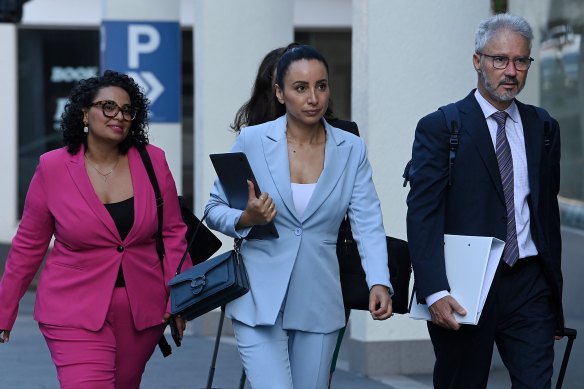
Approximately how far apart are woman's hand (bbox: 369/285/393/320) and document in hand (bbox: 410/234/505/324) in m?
0.25

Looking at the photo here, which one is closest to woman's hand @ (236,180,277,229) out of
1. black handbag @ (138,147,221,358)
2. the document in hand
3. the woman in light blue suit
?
the woman in light blue suit

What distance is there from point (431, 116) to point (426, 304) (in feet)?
2.41

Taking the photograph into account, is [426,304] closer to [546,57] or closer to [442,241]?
[442,241]

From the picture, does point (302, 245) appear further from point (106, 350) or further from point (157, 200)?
point (106, 350)

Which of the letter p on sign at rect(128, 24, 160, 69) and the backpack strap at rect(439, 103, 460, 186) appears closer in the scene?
the backpack strap at rect(439, 103, 460, 186)

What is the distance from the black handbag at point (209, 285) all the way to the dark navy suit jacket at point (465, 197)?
674 millimetres

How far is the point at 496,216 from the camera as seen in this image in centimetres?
558

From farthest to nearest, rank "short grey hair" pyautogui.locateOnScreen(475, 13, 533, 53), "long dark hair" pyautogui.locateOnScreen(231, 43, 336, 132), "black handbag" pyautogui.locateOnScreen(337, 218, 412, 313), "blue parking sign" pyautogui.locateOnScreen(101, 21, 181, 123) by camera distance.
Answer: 1. "blue parking sign" pyautogui.locateOnScreen(101, 21, 181, 123)
2. "long dark hair" pyautogui.locateOnScreen(231, 43, 336, 132)
3. "black handbag" pyautogui.locateOnScreen(337, 218, 412, 313)
4. "short grey hair" pyautogui.locateOnScreen(475, 13, 533, 53)

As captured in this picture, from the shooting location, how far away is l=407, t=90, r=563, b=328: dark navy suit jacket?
557 centimetres

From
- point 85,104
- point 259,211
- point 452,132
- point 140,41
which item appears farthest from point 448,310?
point 140,41

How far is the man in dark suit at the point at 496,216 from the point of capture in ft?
18.3

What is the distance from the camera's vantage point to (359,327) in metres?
9.30

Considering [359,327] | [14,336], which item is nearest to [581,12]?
[359,327]

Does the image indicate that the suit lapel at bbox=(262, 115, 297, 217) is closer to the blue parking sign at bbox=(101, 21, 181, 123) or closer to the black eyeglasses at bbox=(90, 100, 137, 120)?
the black eyeglasses at bbox=(90, 100, 137, 120)
